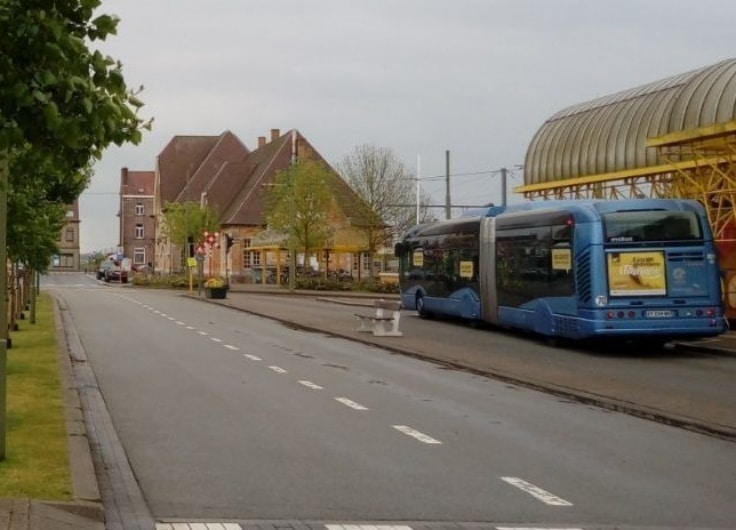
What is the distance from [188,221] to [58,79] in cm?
8160

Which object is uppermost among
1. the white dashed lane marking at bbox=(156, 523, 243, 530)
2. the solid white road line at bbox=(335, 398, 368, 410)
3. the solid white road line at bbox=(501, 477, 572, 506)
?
the white dashed lane marking at bbox=(156, 523, 243, 530)

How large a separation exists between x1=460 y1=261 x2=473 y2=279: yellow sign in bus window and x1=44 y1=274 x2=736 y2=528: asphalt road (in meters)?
10.4

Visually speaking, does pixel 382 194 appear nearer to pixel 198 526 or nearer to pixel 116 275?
pixel 116 275

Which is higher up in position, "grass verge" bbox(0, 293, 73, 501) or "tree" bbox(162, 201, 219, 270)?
"tree" bbox(162, 201, 219, 270)

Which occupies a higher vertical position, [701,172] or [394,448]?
[701,172]

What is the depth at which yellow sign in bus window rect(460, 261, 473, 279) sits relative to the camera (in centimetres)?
3041

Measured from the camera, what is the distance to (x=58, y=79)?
6.67 metres

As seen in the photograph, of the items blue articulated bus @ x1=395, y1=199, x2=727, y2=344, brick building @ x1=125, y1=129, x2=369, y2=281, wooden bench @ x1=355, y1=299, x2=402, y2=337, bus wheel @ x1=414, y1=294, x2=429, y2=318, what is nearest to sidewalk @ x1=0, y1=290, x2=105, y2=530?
blue articulated bus @ x1=395, y1=199, x2=727, y2=344

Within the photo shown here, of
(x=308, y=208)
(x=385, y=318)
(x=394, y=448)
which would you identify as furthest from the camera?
(x=308, y=208)

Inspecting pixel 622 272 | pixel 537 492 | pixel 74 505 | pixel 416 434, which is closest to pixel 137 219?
pixel 622 272

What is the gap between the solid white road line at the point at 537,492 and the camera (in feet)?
26.1

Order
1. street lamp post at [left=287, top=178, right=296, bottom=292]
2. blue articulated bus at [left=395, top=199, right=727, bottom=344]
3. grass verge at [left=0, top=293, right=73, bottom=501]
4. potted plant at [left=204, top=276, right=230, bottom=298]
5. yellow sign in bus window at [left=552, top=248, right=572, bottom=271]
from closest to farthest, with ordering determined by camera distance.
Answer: grass verge at [left=0, top=293, right=73, bottom=501] → blue articulated bus at [left=395, top=199, right=727, bottom=344] → yellow sign in bus window at [left=552, top=248, right=572, bottom=271] → potted plant at [left=204, top=276, right=230, bottom=298] → street lamp post at [left=287, top=178, right=296, bottom=292]

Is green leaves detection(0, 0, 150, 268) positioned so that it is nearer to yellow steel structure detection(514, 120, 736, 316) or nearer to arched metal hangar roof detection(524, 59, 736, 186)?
yellow steel structure detection(514, 120, 736, 316)

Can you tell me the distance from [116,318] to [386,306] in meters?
10.5
